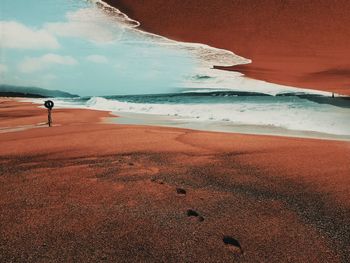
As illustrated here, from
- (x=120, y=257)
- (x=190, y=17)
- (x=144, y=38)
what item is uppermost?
(x=190, y=17)

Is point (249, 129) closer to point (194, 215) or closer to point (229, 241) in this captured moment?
point (194, 215)

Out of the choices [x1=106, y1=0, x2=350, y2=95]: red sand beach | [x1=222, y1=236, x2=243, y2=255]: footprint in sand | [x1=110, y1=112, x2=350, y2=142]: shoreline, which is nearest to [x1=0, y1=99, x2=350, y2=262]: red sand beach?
[x1=222, y1=236, x2=243, y2=255]: footprint in sand

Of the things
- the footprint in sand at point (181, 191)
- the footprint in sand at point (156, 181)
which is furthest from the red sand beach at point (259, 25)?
the footprint in sand at point (181, 191)

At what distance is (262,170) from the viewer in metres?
4.36

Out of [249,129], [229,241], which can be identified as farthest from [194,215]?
[249,129]

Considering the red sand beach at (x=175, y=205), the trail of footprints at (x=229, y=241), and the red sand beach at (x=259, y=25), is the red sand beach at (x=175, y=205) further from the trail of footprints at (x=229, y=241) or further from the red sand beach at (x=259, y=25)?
the red sand beach at (x=259, y=25)

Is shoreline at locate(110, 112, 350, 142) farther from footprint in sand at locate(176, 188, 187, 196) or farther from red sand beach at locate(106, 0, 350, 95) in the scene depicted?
footprint in sand at locate(176, 188, 187, 196)

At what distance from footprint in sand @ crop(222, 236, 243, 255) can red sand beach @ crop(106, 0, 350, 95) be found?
7.94 m

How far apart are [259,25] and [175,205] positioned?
7589 mm

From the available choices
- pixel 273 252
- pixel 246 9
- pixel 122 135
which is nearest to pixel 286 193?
pixel 273 252

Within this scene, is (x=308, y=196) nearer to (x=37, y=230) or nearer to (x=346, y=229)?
(x=346, y=229)

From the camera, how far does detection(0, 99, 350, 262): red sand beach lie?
7.73 ft

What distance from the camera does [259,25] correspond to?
9391mm

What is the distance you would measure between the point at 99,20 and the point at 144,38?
1387mm
